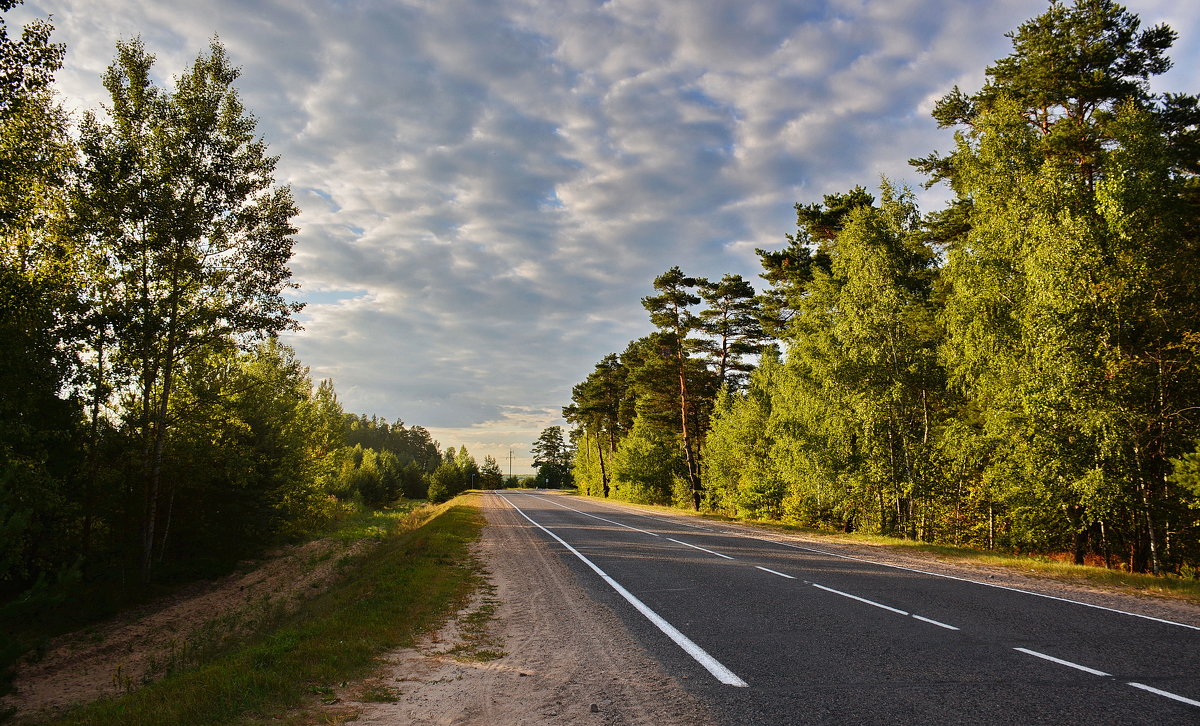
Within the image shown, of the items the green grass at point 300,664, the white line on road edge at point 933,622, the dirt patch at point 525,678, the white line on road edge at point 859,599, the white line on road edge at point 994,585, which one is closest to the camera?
the dirt patch at point 525,678

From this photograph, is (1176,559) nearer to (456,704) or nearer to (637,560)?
(637,560)

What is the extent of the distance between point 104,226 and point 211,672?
16.2 metres

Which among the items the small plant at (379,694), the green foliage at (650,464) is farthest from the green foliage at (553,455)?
the small plant at (379,694)

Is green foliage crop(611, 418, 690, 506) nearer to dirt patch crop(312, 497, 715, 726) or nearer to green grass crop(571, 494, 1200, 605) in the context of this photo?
green grass crop(571, 494, 1200, 605)

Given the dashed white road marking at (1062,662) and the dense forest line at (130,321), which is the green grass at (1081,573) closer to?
the dashed white road marking at (1062,662)

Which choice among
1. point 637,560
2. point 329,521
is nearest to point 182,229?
point 637,560

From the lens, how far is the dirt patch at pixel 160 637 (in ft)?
37.1

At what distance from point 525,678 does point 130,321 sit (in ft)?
60.5

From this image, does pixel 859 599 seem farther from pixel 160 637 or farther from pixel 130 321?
pixel 130 321

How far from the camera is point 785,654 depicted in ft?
20.1

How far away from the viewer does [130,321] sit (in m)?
17.2

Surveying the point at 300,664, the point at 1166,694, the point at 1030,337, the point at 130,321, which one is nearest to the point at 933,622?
the point at 1166,694

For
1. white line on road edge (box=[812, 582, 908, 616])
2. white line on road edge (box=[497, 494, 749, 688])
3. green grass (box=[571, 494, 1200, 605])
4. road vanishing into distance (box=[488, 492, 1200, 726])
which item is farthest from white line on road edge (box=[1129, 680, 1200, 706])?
green grass (box=[571, 494, 1200, 605])

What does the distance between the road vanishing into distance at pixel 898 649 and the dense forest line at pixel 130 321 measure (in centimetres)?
1487
